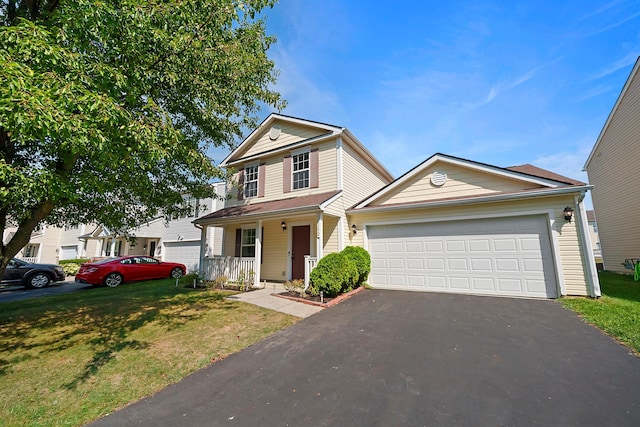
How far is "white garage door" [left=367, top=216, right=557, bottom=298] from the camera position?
729cm

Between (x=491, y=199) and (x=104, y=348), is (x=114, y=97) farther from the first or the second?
(x=491, y=199)

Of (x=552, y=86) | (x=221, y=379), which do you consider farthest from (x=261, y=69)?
(x=552, y=86)

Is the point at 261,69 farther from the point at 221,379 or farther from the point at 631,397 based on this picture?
the point at 631,397

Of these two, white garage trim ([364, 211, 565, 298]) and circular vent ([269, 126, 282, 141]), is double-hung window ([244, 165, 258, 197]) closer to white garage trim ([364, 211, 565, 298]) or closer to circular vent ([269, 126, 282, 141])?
circular vent ([269, 126, 282, 141])

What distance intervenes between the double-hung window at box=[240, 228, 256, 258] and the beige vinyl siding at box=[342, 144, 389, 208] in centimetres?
468

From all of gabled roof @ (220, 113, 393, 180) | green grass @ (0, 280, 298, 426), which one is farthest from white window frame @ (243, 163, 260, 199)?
green grass @ (0, 280, 298, 426)

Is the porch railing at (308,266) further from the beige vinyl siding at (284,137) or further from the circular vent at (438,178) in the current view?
the beige vinyl siding at (284,137)

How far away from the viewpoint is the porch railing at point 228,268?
977 centimetres

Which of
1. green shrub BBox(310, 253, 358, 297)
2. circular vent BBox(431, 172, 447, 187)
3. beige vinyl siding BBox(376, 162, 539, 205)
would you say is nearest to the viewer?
green shrub BBox(310, 253, 358, 297)

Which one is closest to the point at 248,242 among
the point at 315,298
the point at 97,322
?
the point at 315,298

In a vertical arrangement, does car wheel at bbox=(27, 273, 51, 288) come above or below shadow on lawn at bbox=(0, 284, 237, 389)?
above

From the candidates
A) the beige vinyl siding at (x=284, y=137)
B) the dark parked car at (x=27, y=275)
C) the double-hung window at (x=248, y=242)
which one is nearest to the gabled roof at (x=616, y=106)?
the beige vinyl siding at (x=284, y=137)

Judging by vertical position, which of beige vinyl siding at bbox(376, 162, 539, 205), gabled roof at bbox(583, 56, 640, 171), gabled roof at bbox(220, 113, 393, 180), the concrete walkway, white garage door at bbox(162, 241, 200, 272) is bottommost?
the concrete walkway

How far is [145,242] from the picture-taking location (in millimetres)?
23047
